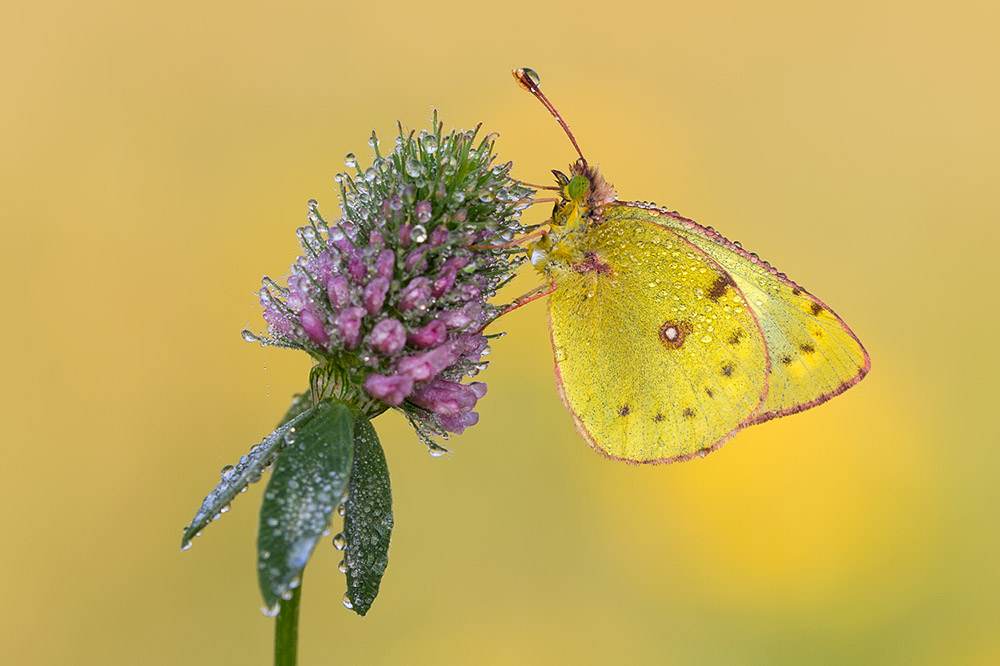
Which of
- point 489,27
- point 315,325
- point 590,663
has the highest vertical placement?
point 489,27

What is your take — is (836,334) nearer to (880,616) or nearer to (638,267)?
(638,267)

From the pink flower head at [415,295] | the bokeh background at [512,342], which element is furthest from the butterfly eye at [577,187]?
the bokeh background at [512,342]

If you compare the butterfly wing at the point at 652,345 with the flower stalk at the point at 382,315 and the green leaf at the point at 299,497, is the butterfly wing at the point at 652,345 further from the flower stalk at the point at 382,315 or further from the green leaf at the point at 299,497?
the green leaf at the point at 299,497

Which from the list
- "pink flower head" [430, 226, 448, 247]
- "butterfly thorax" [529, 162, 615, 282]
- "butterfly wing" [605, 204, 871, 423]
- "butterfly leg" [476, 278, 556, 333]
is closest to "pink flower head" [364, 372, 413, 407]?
"pink flower head" [430, 226, 448, 247]

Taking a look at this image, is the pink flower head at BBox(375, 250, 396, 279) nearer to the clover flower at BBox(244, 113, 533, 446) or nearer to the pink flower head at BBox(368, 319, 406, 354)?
the clover flower at BBox(244, 113, 533, 446)

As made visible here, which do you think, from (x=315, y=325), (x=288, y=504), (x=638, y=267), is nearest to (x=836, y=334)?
(x=638, y=267)

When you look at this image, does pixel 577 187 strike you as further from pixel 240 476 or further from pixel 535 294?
pixel 240 476

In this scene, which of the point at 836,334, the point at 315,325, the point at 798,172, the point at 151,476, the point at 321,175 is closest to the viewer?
the point at 315,325
